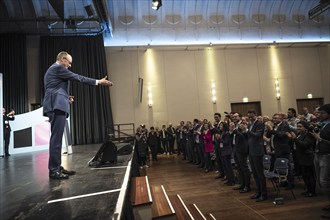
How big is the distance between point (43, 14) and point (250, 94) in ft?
34.2

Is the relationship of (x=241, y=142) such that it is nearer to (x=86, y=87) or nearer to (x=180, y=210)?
(x=180, y=210)

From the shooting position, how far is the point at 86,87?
36.1ft

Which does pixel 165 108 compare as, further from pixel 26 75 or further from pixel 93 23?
pixel 26 75

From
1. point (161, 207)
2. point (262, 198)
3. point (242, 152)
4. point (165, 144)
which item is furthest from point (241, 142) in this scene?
point (165, 144)

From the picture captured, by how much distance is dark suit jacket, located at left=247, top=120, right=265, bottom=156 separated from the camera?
12.8 feet

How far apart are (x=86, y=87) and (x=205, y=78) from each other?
5.72m

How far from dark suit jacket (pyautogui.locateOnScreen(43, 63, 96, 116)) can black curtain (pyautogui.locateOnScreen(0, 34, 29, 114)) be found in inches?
→ 369

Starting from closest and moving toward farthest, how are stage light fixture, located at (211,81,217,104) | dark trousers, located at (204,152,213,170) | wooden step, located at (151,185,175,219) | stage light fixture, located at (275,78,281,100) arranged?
Result: wooden step, located at (151,185,175,219) < dark trousers, located at (204,152,213,170) < stage light fixture, located at (211,81,217,104) < stage light fixture, located at (275,78,281,100)

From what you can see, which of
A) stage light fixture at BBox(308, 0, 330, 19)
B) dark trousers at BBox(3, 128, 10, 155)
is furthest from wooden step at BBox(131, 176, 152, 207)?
stage light fixture at BBox(308, 0, 330, 19)

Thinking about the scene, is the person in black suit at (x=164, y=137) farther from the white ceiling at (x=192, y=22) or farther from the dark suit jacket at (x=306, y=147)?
the dark suit jacket at (x=306, y=147)

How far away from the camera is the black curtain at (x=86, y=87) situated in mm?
10711

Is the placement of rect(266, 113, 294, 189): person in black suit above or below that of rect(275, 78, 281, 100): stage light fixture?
below

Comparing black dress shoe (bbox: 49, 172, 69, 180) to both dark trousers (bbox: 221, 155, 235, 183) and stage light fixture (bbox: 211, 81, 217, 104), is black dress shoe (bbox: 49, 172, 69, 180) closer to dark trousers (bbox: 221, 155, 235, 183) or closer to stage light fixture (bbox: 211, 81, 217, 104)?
dark trousers (bbox: 221, 155, 235, 183)

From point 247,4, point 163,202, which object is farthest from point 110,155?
point 247,4
